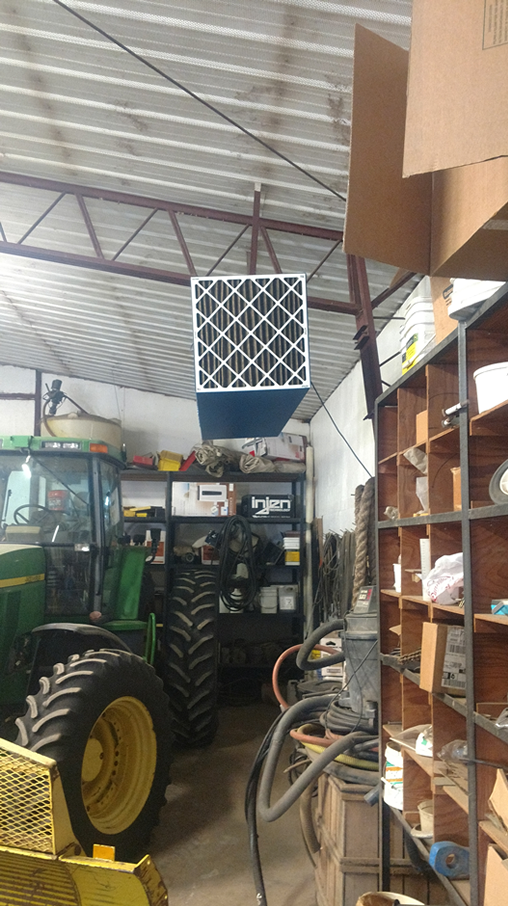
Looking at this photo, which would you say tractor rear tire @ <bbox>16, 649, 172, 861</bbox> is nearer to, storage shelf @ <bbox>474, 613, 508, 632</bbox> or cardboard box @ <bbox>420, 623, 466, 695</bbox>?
cardboard box @ <bbox>420, 623, 466, 695</bbox>

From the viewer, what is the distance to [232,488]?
6.12 metres

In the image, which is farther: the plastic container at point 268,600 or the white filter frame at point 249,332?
the plastic container at point 268,600

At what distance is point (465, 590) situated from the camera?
1.45m

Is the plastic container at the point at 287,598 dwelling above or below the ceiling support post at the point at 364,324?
below

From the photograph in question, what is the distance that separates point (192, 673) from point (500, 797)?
2.78 m

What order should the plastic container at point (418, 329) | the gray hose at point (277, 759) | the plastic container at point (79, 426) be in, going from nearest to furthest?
the plastic container at point (418, 329), the gray hose at point (277, 759), the plastic container at point (79, 426)

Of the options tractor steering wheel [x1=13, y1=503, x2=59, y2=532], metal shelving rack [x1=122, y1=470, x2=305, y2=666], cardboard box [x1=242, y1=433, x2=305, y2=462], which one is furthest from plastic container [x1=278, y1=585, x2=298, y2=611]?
tractor steering wheel [x1=13, y1=503, x2=59, y2=532]

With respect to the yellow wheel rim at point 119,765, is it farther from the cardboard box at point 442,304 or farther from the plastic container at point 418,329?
the cardboard box at point 442,304

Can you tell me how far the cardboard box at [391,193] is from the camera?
1.33 meters

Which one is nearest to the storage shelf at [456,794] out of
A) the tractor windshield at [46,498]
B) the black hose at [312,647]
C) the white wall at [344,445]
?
the black hose at [312,647]

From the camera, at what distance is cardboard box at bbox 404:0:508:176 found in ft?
2.98

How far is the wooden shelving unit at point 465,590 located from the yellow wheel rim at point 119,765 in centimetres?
112

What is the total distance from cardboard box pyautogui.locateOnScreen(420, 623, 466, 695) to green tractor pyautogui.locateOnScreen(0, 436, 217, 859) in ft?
4.38

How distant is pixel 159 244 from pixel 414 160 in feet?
10.00
